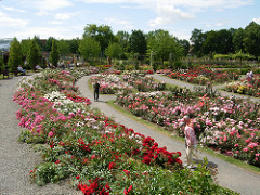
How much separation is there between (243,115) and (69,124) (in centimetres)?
682

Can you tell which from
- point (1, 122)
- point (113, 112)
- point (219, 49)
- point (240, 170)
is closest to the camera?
point (240, 170)

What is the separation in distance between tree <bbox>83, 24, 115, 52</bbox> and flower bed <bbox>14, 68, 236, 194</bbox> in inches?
2578

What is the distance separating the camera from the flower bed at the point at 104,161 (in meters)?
4.49

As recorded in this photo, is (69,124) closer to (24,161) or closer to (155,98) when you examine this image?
(24,161)

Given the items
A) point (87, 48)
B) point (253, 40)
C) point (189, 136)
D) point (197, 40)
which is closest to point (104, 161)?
point (189, 136)

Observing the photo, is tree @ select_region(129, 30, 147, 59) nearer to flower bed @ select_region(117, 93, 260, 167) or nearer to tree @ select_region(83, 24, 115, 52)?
tree @ select_region(83, 24, 115, 52)

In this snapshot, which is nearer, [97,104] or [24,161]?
[24,161]

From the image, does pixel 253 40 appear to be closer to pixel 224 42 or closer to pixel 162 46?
pixel 224 42

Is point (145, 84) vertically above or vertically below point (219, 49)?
below

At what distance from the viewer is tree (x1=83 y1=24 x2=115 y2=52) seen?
7219cm

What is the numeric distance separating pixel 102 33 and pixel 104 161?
238 ft

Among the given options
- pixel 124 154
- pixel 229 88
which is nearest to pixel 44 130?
pixel 124 154

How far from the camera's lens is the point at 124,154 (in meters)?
5.95

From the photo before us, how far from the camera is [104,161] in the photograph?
18.0 feet
